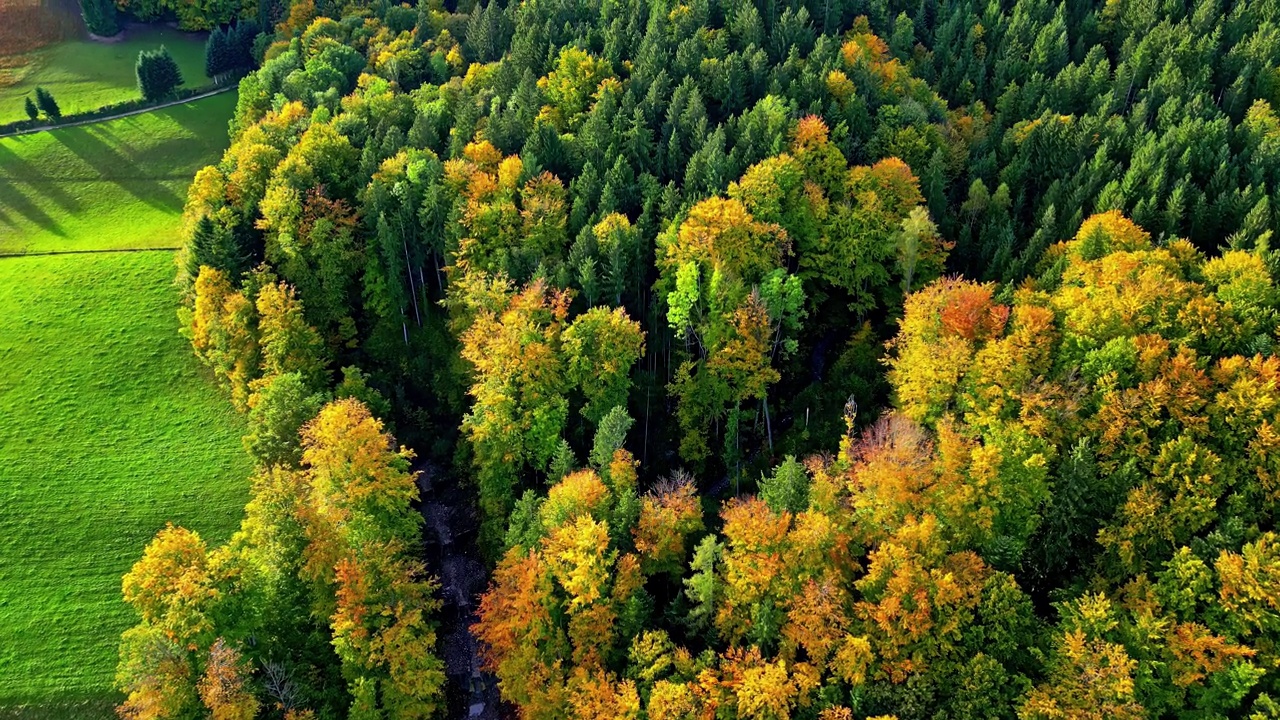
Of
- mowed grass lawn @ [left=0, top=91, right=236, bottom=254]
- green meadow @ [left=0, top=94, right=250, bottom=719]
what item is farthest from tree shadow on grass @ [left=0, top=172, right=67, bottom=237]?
green meadow @ [left=0, top=94, right=250, bottom=719]

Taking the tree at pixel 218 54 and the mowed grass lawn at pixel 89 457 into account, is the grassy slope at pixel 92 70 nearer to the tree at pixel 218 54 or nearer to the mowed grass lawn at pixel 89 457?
the tree at pixel 218 54

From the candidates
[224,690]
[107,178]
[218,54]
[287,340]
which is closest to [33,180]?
[107,178]

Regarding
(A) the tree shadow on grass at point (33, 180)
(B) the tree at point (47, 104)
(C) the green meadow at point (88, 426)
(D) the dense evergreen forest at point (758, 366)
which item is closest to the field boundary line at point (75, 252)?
(C) the green meadow at point (88, 426)

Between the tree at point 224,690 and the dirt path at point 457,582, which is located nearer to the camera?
the tree at point 224,690

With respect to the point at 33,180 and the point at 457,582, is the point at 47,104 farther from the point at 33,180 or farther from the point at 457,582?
the point at 457,582

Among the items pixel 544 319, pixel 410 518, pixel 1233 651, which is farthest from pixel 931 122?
pixel 410 518

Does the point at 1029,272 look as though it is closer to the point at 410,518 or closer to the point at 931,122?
the point at 931,122
